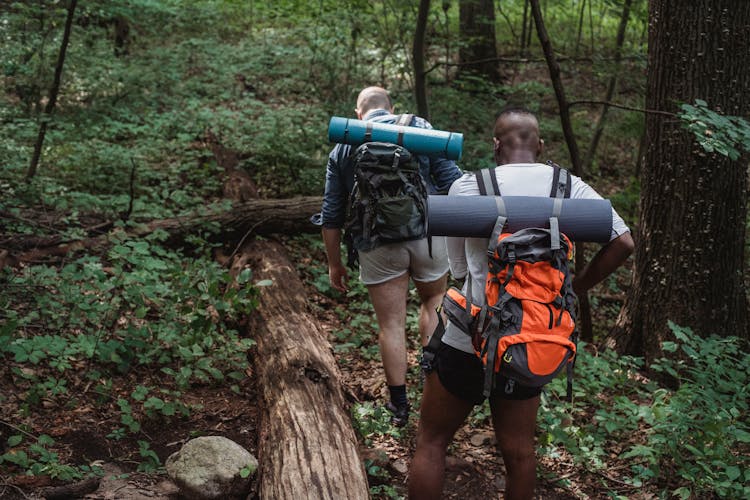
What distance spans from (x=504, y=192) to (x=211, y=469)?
7.01 ft

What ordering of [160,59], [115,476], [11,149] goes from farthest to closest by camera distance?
1. [160,59]
2. [11,149]
3. [115,476]

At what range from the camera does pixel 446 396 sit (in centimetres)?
283

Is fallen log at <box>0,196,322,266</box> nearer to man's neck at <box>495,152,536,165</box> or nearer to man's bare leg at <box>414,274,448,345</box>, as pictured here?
man's bare leg at <box>414,274,448,345</box>

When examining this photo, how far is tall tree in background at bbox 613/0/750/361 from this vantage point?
17.3ft

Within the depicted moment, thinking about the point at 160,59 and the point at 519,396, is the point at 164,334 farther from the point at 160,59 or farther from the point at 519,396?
the point at 160,59

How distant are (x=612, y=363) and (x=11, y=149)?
249 inches

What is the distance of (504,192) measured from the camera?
2.69m

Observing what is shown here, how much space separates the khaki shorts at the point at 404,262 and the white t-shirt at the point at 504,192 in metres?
1.31

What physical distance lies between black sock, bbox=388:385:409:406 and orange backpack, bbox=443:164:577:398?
184 cm

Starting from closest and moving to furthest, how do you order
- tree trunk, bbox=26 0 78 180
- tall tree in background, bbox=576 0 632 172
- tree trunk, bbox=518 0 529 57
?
tree trunk, bbox=26 0 78 180 → tall tree in background, bbox=576 0 632 172 → tree trunk, bbox=518 0 529 57

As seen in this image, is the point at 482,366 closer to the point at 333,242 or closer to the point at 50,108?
the point at 333,242

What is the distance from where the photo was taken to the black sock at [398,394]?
14.2 feet

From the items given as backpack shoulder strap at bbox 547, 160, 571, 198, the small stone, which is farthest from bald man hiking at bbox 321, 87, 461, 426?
backpack shoulder strap at bbox 547, 160, 571, 198

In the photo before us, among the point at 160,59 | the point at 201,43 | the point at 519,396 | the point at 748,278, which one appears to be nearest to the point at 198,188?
the point at 160,59
